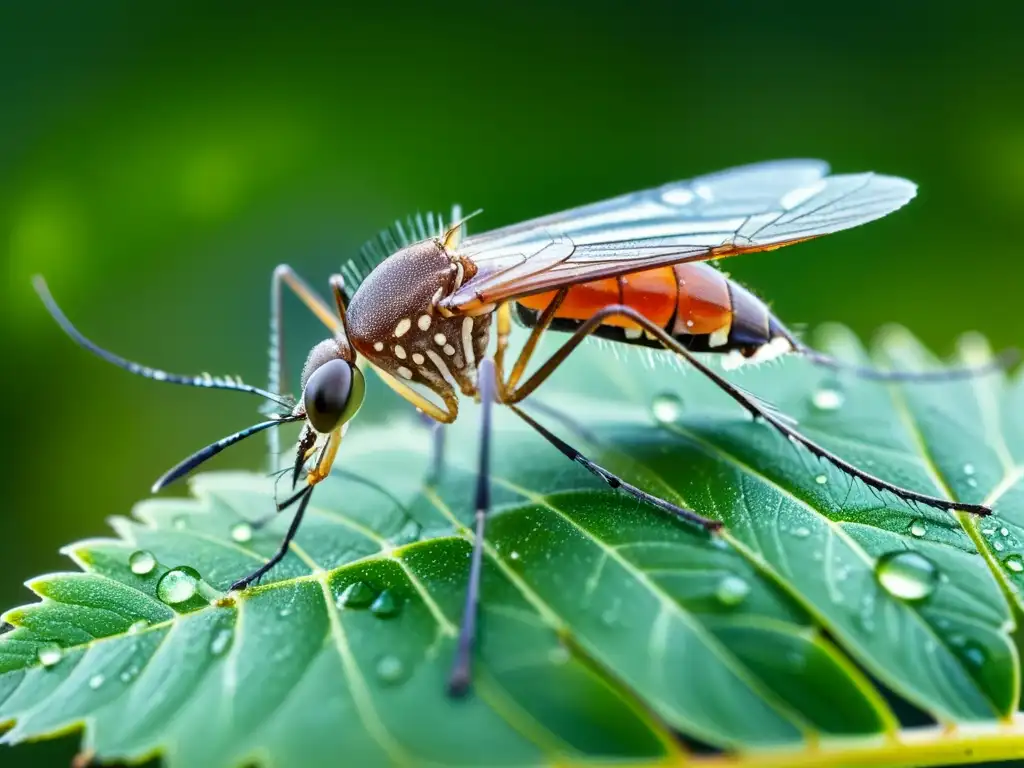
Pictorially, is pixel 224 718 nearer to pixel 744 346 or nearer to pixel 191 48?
pixel 744 346

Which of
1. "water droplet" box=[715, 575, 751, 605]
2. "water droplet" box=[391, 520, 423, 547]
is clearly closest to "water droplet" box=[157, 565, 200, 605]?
"water droplet" box=[391, 520, 423, 547]

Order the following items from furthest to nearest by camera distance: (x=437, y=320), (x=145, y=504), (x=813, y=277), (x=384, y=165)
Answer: (x=384, y=165), (x=813, y=277), (x=437, y=320), (x=145, y=504)

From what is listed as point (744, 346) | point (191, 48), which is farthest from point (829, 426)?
point (191, 48)

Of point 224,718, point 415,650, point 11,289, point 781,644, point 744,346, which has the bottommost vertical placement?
point 224,718

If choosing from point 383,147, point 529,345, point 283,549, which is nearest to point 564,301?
point 529,345

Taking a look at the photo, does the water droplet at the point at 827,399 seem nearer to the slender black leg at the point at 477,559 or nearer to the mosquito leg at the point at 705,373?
the mosquito leg at the point at 705,373

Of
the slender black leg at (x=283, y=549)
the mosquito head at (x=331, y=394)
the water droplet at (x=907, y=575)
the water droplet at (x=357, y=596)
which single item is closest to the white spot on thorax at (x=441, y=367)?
the mosquito head at (x=331, y=394)

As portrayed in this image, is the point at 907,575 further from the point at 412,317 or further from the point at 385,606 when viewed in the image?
the point at 412,317
